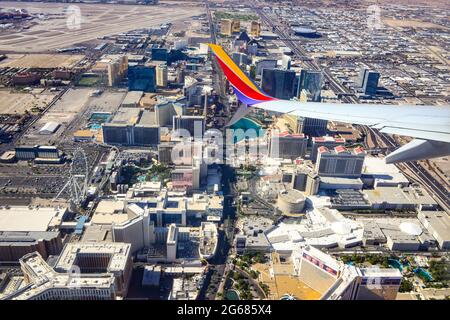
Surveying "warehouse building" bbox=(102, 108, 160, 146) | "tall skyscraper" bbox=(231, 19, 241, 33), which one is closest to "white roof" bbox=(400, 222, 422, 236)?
"warehouse building" bbox=(102, 108, 160, 146)

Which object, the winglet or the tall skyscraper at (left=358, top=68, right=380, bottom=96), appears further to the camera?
the tall skyscraper at (left=358, top=68, right=380, bottom=96)

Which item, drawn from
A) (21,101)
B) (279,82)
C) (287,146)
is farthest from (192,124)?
(21,101)

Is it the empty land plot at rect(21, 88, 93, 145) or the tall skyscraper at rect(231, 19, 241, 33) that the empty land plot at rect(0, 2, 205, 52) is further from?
the empty land plot at rect(21, 88, 93, 145)

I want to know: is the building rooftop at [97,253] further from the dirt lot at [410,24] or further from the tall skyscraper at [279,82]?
the dirt lot at [410,24]

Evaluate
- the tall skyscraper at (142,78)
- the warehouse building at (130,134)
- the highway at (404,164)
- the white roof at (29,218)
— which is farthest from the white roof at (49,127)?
the highway at (404,164)

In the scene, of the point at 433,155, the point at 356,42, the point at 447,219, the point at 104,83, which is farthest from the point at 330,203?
the point at 356,42
